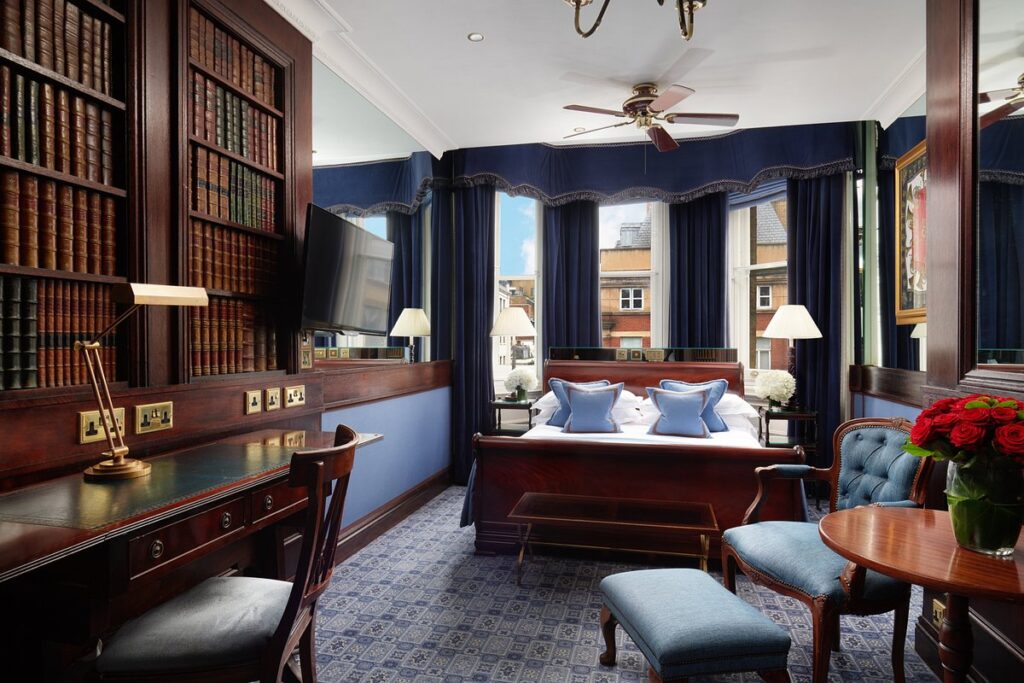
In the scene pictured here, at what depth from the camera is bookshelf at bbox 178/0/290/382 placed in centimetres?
231

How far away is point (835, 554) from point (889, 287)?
316 centimetres

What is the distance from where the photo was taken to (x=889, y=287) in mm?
4449

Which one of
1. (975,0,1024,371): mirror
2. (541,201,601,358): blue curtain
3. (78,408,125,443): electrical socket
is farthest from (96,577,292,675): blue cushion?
(541,201,601,358): blue curtain

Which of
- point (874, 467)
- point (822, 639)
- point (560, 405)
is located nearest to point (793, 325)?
point (560, 405)

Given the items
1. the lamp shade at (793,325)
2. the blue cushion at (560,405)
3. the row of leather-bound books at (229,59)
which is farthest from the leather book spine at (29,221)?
the lamp shade at (793,325)

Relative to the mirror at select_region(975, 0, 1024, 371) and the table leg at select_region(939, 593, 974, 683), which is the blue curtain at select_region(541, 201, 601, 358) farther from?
the table leg at select_region(939, 593, 974, 683)

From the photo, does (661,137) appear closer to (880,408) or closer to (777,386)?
(777,386)

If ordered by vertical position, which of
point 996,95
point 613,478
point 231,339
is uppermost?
point 996,95

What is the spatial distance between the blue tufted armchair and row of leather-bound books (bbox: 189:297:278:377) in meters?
2.28

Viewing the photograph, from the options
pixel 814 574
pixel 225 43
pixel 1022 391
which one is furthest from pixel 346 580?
pixel 1022 391

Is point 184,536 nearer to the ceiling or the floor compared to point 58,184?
nearer to the floor

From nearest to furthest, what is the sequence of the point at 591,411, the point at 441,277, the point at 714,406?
1. the point at 591,411
2. the point at 714,406
3. the point at 441,277

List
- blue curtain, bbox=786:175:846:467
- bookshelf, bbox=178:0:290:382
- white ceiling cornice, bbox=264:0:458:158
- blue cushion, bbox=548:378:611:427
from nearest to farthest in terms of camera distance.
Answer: bookshelf, bbox=178:0:290:382 → white ceiling cornice, bbox=264:0:458:158 → blue cushion, bbox=548:378:611:427 → blue curtain, bbox=786:175:846:467

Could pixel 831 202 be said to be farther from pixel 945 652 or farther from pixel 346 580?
pixel 346 580
